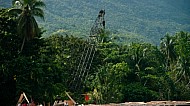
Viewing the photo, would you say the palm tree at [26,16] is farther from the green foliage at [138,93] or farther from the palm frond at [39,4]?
the green foliage at [138,93]

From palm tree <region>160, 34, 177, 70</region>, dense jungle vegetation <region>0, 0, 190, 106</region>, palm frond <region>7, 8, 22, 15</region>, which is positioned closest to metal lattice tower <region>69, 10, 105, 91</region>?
dense jungle vegetation <region>0, 0, 190, 106</region>

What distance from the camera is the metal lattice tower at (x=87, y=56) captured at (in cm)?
5378

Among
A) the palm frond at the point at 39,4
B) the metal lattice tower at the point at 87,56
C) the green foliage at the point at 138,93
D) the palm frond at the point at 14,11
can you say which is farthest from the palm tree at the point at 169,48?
the palm frond at the point at 14,11

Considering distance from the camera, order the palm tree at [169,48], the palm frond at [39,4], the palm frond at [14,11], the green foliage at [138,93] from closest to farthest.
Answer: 1. the palm frond at [14,11]
2. the palm frond at [39,4]
3. the green foliage at [138,93]
4. the palm tree at [169,48]

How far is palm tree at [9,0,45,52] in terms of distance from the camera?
35094 millimetres

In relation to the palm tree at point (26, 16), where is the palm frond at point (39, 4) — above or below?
above

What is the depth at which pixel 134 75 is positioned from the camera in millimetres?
59375

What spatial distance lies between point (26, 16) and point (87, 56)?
70.8ft

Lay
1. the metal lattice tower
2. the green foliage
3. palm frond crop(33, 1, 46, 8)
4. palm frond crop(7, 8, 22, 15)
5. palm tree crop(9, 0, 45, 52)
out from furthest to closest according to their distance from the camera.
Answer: the green foliage < the metal lattice tower < palm frond crop(33, 1, 46, 8) < palm frond crop(7, 8, 22, 15) < palm tree crop(9, 0, 45, 52)

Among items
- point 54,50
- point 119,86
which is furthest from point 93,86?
point 54,50

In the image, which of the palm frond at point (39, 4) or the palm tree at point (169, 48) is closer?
the palm frond at point (39, 4)

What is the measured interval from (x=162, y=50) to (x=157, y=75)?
1063cm

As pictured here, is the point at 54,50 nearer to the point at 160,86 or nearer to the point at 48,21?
the point at 160,86

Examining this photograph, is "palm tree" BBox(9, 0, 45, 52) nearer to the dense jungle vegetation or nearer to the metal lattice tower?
the dense jungle vegetation
